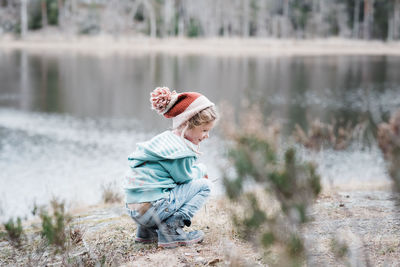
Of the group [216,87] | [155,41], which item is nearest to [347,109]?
[216,87]

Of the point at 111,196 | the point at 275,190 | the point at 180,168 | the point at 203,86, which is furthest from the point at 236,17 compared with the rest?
the point at 275,190

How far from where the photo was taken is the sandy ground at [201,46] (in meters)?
46.8

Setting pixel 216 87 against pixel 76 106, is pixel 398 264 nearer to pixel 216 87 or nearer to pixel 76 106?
pixel 76 106

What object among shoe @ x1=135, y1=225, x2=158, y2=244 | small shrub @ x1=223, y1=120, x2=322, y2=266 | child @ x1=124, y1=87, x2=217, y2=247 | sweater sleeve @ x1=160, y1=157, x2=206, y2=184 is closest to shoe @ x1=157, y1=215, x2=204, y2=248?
child @ x1=124, y1=87, x2=217, y2=247

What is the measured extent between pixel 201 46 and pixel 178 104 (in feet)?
150

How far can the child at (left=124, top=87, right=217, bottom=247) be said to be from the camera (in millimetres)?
3240

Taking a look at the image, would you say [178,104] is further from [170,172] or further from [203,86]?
[203,86]

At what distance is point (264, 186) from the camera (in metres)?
1.96

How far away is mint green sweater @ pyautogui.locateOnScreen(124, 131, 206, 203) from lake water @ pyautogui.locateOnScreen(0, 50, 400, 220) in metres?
0.31

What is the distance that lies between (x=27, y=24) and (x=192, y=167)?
57.4 meters

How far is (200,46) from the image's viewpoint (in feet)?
158

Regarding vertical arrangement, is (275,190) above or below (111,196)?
above

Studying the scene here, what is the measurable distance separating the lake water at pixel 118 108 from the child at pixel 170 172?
0.29 metres

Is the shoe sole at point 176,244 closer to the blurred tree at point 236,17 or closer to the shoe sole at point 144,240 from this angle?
the shoe sole at point 144,240
